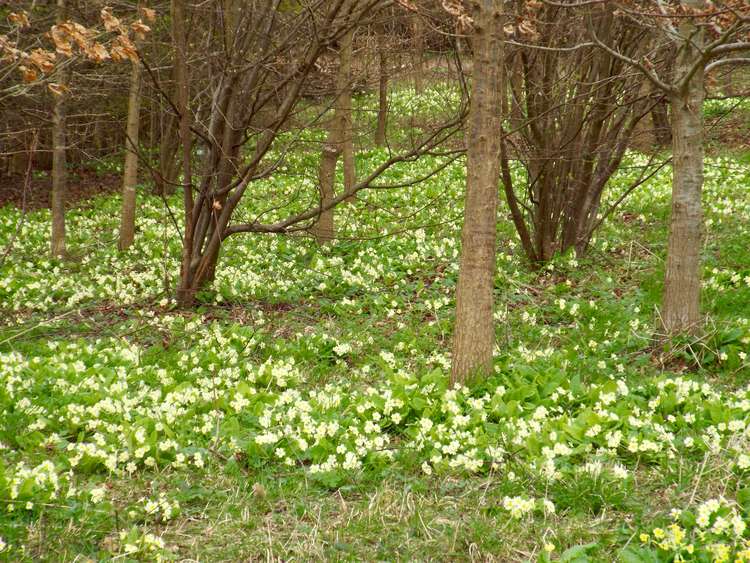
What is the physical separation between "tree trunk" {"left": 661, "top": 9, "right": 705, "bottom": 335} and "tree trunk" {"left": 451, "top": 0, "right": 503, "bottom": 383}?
1.83 metres

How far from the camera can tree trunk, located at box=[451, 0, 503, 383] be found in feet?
18.7

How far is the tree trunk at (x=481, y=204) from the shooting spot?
5.69 m

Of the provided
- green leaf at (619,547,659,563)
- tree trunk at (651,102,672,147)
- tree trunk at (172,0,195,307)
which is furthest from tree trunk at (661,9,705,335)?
tree trunk at (651,102,672,147)

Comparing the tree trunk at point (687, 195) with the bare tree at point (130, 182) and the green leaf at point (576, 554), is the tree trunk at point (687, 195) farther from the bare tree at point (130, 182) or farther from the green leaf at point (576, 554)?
the bare tree at point (130, 182)

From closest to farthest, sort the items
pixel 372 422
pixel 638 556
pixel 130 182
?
pixel 638 556, pixel 372 422, pixel 130 182

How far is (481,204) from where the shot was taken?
5.81 meters

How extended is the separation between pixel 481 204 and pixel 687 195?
2.04 m

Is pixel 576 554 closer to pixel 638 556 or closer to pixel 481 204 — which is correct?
pixel 638 556

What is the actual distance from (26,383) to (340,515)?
11.4 feet

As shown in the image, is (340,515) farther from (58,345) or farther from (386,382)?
(58,345)

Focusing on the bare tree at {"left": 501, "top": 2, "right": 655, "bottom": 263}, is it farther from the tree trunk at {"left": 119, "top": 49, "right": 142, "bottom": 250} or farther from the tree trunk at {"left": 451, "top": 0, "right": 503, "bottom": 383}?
the tree trunk at {"left": 119, "top": 49, "right": 142, "bottom": 250}

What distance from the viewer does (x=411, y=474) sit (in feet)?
15.9

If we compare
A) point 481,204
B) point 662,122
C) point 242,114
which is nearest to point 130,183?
point 242,114

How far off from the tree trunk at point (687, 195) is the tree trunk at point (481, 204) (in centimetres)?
183
